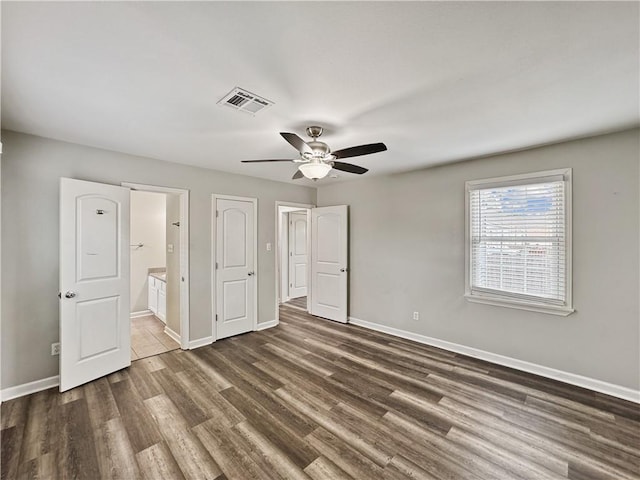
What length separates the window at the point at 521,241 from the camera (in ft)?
Answer: 9.53

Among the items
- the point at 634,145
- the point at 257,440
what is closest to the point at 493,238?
the point at 634,145

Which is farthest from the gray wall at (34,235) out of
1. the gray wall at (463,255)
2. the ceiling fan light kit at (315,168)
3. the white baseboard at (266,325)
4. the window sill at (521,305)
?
the window sill at (521,305)

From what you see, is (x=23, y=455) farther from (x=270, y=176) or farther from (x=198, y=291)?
(x=270, y=176)

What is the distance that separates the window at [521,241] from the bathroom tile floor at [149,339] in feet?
13.6

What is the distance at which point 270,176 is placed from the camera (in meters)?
4.46

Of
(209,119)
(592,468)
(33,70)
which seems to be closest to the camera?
(33,70)

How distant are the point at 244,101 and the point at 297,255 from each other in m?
5.16

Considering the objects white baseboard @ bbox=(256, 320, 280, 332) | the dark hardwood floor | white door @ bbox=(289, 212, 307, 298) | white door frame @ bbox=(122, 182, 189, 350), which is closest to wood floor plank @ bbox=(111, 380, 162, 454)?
the dark hardwood floor

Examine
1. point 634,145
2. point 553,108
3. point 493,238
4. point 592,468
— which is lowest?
point 592,468

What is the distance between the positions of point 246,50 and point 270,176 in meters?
2.98

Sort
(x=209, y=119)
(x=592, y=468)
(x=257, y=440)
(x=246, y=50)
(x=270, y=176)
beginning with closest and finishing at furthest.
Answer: (x=246, y=50)
(x=592, y=468)
(x=257, y=440)
(x=209, y=119)
(x=270, y=176)

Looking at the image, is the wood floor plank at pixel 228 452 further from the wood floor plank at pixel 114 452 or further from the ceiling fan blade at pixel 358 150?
the ceiling fan blade at pixel 358 150

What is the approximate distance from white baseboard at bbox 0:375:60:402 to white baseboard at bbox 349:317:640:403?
4.08 meters

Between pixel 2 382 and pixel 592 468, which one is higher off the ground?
pixel 2 382
